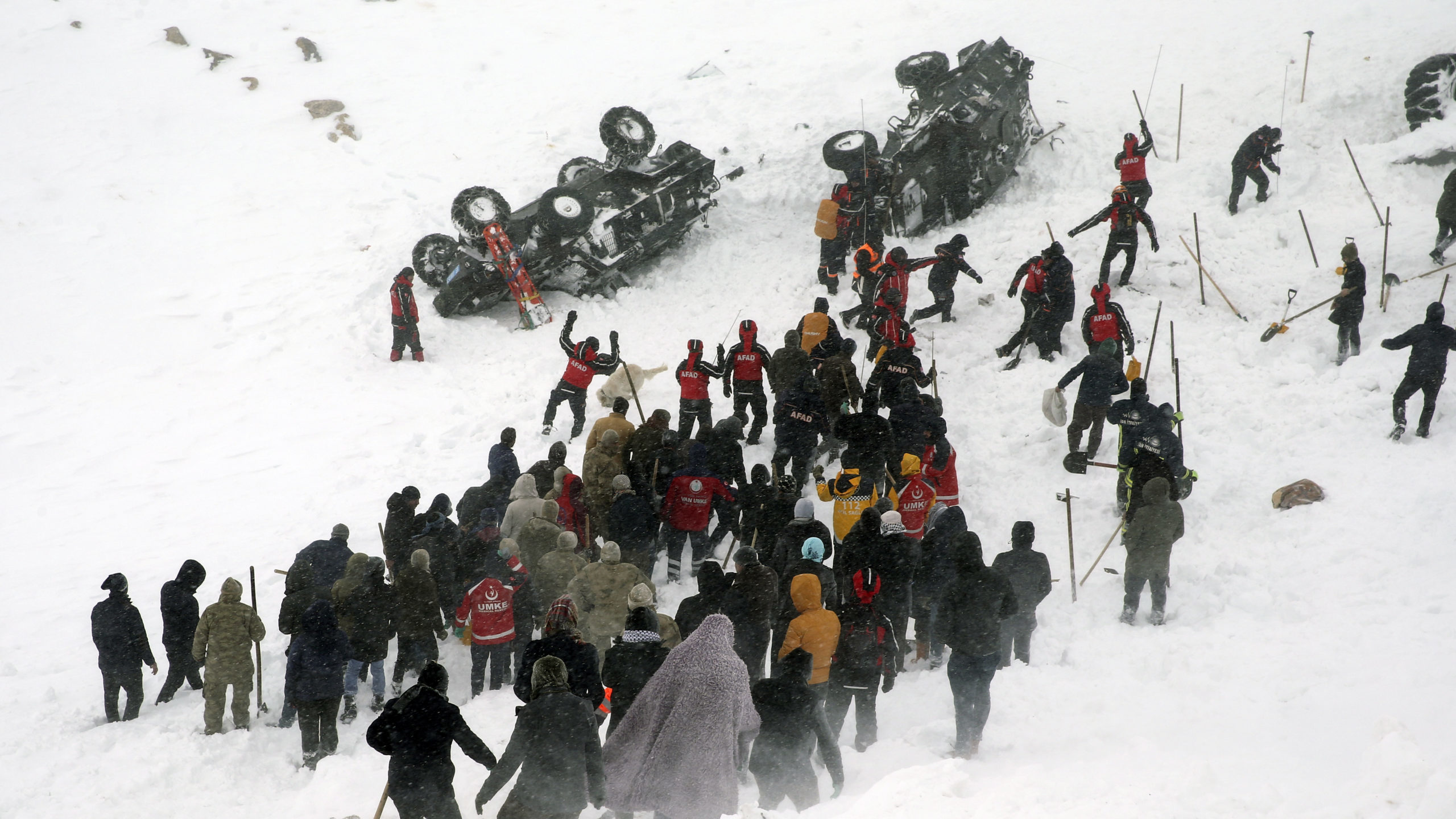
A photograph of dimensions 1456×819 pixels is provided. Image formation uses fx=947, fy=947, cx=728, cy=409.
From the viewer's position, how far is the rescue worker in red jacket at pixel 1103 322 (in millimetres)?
10805

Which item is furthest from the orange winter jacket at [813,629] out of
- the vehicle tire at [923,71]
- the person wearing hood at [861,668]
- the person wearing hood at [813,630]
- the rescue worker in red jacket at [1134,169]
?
the vehicle tire at [923,71]

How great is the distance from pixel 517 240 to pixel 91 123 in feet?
34.2

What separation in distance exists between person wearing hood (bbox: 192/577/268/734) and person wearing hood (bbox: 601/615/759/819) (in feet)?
13.4

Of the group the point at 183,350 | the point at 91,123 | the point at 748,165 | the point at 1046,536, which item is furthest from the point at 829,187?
the point at 91,123

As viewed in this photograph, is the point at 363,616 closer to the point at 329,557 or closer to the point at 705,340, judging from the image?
the point at 329,557

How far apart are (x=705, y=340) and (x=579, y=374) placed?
9.78 feet

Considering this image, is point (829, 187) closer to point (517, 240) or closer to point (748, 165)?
point (748, 165)

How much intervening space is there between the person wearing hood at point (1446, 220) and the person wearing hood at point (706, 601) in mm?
10704

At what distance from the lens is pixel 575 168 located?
640 inches

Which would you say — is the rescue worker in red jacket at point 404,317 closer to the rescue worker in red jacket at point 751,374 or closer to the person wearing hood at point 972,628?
the rescue worker in red jacket at point 751,374

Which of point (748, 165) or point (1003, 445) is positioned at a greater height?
point (748, 165)

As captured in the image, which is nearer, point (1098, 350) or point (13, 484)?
point (1098, 350)

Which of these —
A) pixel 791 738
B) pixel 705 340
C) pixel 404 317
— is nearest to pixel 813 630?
pixel 791 738

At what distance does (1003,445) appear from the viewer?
35.4 feet
